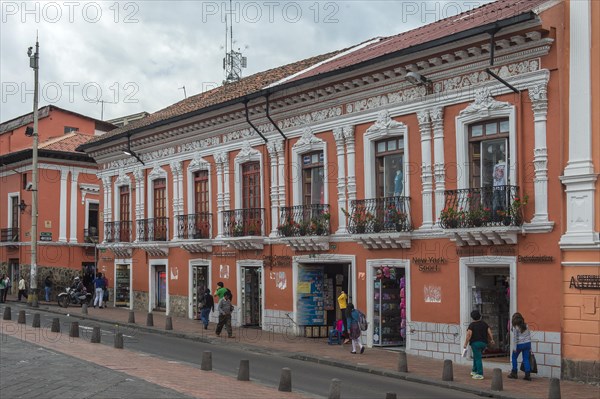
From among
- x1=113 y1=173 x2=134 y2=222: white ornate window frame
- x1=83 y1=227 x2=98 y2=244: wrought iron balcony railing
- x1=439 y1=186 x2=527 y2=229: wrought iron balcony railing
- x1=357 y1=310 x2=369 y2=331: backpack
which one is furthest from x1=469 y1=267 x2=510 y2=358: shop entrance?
x1=83 y1=227 x2=98 y2=244: wrought iron balcony railing

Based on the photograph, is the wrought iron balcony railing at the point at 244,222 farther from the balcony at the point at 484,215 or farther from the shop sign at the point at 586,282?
the shop sign at the point at 586,282

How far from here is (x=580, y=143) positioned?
1667 centimetres

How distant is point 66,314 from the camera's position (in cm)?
3084

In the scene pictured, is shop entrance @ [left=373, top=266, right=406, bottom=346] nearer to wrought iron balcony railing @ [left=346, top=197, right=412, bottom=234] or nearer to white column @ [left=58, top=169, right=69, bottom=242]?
wrought iron balcony railing @ [left=346, top=197, right=412, bottom=234]

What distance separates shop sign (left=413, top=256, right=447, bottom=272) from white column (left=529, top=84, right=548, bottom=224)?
9.69ft

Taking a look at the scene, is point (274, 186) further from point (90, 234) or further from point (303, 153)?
point (90, 234)

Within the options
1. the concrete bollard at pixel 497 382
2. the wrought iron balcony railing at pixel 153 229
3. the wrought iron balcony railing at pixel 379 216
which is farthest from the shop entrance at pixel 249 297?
the concrete bollard at pixel 497 382

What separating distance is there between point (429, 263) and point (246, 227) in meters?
7.96

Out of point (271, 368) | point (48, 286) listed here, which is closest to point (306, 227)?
point (271, 368)

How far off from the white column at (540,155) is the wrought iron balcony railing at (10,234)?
3194cm

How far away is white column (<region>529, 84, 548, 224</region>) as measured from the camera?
17.2 meters

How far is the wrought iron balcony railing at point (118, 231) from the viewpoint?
3325cm

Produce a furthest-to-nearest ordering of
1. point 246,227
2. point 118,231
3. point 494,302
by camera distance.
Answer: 1. point 118,231
2. point 246,227
3. point 494,302

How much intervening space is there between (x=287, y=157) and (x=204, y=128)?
4719 millimetres
